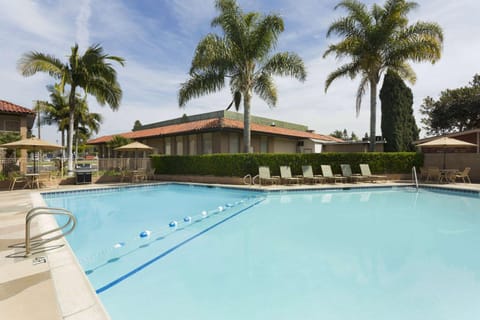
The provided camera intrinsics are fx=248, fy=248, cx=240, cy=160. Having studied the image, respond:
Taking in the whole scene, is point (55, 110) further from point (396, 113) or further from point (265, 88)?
point (396, 113)

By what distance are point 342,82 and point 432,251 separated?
16261mm

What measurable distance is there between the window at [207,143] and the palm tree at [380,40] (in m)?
11.1

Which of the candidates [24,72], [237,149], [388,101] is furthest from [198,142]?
[388,101]

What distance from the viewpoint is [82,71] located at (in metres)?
15.8

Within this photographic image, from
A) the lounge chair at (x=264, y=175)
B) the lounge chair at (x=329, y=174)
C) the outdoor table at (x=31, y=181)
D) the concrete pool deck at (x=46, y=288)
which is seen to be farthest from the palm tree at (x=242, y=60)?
the concrete pool deck at (x=46, y=288)

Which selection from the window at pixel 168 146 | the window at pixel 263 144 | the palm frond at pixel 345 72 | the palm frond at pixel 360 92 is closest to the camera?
the palm frond at pixel 345 72

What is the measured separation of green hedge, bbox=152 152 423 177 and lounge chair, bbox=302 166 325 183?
0.60 m

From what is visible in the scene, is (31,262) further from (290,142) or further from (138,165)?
(290,142)

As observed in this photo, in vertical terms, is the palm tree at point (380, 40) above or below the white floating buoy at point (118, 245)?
above

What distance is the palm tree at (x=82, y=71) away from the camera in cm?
1480

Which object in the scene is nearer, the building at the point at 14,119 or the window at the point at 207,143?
the building at the point at 14,119

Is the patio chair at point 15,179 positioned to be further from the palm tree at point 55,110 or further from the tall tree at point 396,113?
the tall tree at point 396,113

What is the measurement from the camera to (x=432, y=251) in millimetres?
5461

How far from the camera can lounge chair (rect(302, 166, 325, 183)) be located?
51.3 ft
